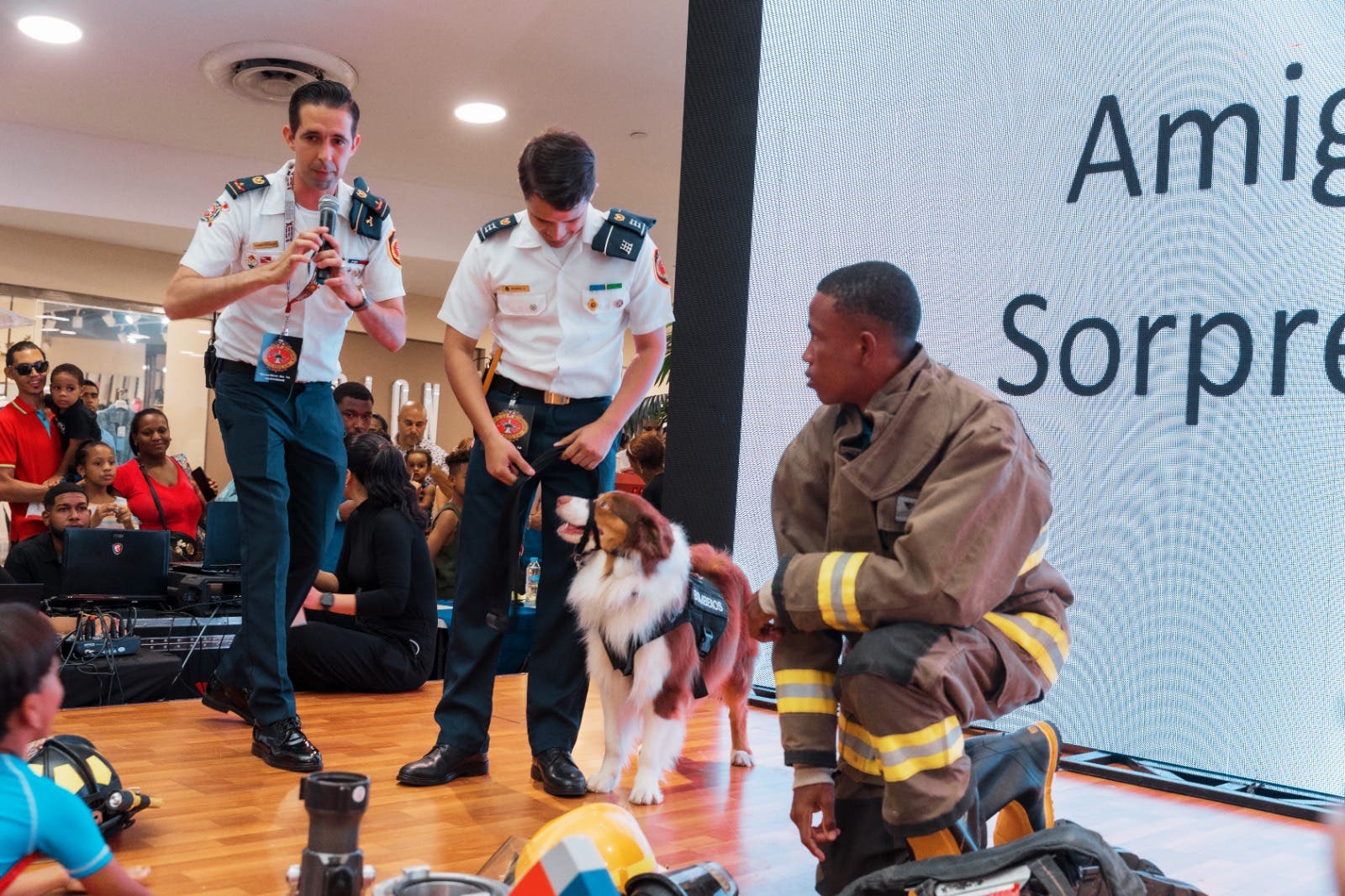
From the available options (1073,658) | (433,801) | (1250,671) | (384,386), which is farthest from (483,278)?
(384,386)

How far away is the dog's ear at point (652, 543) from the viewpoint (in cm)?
280

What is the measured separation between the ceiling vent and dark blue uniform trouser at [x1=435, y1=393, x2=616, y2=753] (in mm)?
3579

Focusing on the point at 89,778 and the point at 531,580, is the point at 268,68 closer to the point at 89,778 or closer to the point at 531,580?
the point at 531,580

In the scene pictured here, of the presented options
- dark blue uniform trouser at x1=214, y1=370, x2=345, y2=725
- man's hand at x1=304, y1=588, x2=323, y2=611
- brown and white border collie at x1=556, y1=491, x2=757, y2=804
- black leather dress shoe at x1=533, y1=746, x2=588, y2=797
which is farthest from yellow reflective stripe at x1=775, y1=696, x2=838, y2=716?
man's hand at x1=304, y1=588, x2=323, y2=611

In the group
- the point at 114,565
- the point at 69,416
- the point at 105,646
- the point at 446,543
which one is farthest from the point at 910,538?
the point at 69,416

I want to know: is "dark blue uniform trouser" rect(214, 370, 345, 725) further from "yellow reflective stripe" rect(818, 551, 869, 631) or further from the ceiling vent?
the ceiling vent

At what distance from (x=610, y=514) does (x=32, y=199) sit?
21.0 feet

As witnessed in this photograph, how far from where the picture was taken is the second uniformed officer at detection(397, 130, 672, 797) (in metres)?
2.90

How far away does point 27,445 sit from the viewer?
6070 mm

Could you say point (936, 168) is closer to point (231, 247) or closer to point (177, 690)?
point (231, 247)

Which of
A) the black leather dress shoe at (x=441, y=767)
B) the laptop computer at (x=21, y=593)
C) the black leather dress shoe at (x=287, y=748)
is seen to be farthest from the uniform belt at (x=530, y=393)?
the laptop computer at (x=21, y=593)

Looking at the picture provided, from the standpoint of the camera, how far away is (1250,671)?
3316 mm

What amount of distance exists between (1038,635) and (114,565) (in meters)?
3.95

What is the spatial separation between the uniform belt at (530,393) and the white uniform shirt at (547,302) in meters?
0.01
